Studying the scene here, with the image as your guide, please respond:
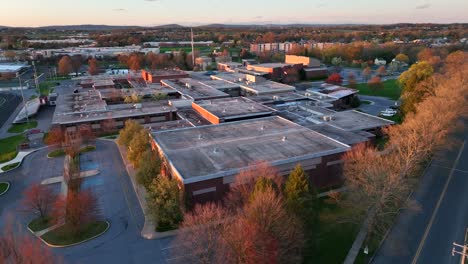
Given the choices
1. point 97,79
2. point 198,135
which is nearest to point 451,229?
point 198,135

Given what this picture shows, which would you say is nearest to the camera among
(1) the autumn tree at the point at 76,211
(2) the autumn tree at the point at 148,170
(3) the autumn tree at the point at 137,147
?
(1) the autumn tree at the point at 76,211

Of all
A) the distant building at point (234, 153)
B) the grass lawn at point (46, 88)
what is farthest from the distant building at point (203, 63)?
the distant building at point (234, 153)

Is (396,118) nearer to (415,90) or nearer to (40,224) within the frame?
(415,90)

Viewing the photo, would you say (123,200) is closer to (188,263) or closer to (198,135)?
(198,135)

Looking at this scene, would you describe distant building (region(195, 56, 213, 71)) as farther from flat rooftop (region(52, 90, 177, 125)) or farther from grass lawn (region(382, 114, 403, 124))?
grass lawn (region(382, 114, 403, 124))

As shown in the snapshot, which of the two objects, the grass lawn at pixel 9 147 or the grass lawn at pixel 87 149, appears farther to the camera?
the grass lawn at pixel 87 149

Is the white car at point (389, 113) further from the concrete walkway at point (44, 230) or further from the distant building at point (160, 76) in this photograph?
the concrete walkway at point (44, 230)

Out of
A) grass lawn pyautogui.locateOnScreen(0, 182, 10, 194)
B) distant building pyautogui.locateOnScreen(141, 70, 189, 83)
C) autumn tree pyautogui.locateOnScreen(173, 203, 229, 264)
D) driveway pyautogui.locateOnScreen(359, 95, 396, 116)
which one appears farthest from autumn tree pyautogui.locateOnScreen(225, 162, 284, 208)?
distant building pyautogui.locateOnScreen(141, 70, 189, 83)
